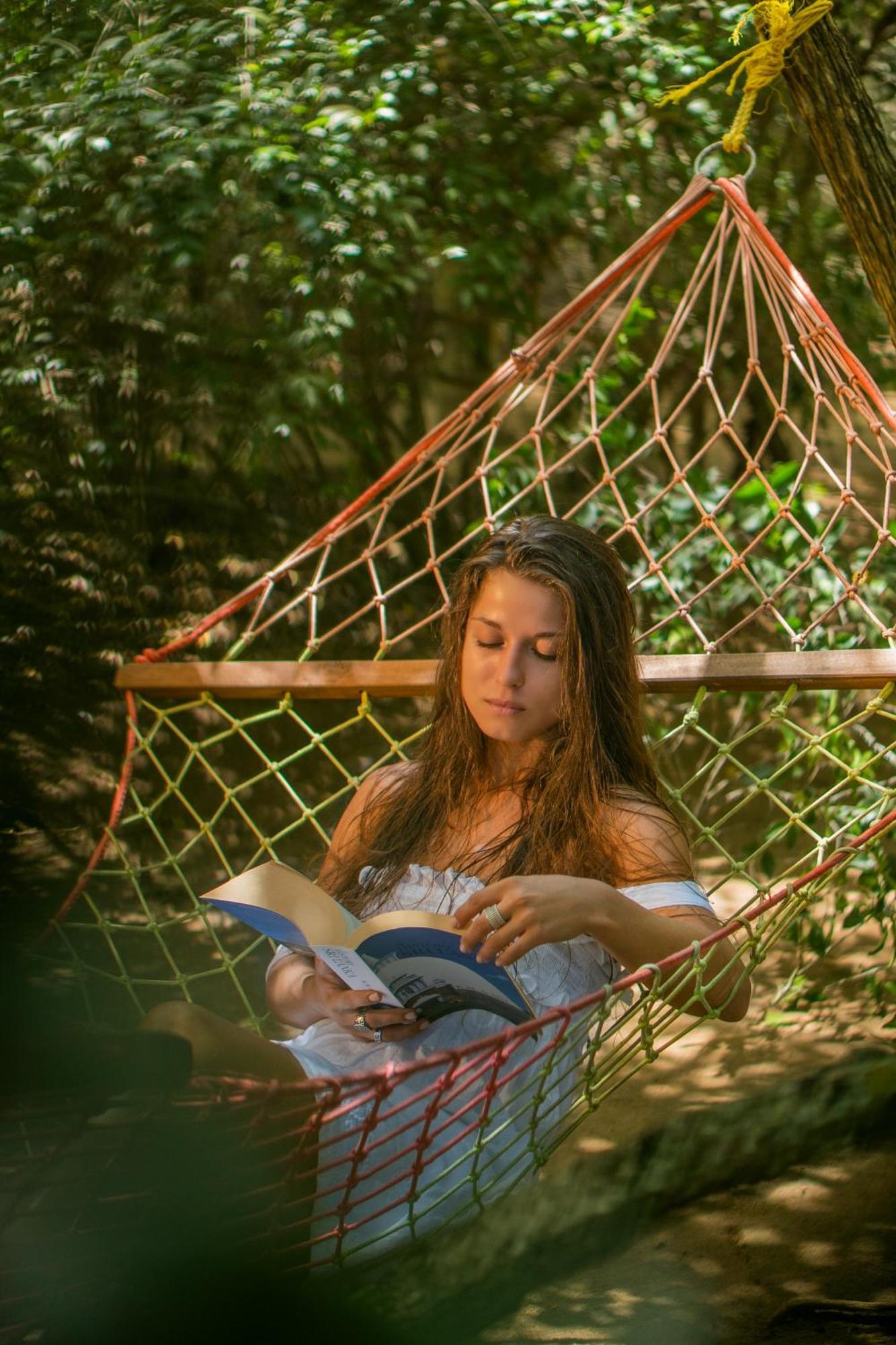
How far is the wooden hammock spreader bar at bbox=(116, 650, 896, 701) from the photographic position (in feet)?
5.40

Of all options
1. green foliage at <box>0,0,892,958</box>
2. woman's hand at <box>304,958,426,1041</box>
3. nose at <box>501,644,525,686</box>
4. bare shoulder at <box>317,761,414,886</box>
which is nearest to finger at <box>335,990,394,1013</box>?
woman's hand at <box>304,958,426,1041</box>

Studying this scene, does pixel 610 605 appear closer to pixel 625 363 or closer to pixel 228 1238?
pixel 228 1238

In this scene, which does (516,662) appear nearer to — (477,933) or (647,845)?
(647,845)

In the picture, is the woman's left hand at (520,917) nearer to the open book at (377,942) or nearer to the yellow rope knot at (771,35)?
the open book at (377,942)

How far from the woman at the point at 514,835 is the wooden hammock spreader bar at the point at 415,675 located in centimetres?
21

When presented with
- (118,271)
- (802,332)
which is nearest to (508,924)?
(802,332)

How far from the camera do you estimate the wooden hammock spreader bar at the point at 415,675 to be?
1646 millimetres

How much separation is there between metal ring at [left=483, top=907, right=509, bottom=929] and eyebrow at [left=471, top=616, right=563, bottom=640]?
0.36 metres

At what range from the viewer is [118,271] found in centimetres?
279

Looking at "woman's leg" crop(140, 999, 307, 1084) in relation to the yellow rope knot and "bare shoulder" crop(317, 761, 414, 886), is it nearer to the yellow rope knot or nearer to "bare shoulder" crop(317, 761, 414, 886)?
"bare shoulder" crop(317, 761, 414, 886)

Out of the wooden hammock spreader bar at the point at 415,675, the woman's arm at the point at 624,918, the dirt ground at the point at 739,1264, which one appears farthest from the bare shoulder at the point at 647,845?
the dirt ground at the point at 739,1264

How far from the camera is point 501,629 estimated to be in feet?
4.56

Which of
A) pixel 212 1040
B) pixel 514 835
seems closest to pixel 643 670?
pixel 514 835

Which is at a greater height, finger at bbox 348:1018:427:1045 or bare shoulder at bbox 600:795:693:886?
bare shoulder at bbox 600:795:693:886
